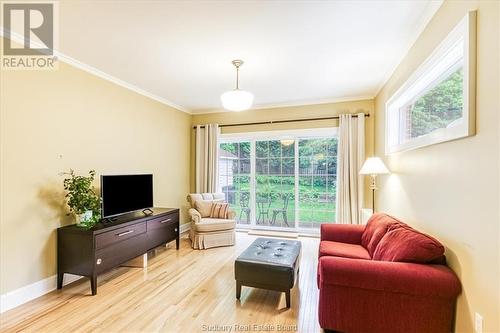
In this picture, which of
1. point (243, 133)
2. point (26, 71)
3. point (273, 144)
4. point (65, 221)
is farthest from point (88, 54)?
point (273, 144)

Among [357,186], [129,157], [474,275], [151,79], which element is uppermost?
[151,79]

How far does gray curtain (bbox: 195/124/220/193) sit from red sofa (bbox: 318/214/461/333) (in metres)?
3.77

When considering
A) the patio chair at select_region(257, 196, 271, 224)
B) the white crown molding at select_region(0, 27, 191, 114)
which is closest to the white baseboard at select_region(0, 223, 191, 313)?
the white crown molding at select_region(0, 27, 191, 114)

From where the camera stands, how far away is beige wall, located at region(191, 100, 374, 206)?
181 inches

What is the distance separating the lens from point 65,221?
298 centimetres

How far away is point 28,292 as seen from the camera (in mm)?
2576

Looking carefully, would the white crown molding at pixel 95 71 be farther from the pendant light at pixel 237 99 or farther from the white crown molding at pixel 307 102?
the pendant light at pixel 237 99

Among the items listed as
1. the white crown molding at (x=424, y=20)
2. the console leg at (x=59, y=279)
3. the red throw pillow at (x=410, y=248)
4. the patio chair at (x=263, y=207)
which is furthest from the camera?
the patio chair at (x=263, y=207)

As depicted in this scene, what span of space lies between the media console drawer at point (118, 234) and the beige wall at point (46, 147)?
57cm

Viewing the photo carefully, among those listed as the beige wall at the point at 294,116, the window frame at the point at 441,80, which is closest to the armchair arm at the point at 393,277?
the window frame at the point at 441,80

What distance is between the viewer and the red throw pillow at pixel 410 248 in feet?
6.05

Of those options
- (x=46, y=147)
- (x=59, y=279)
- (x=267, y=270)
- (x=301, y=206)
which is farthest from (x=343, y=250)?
(x=46, y=147)

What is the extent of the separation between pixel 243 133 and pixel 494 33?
425cm

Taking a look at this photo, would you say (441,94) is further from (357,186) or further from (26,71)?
(26,71)
